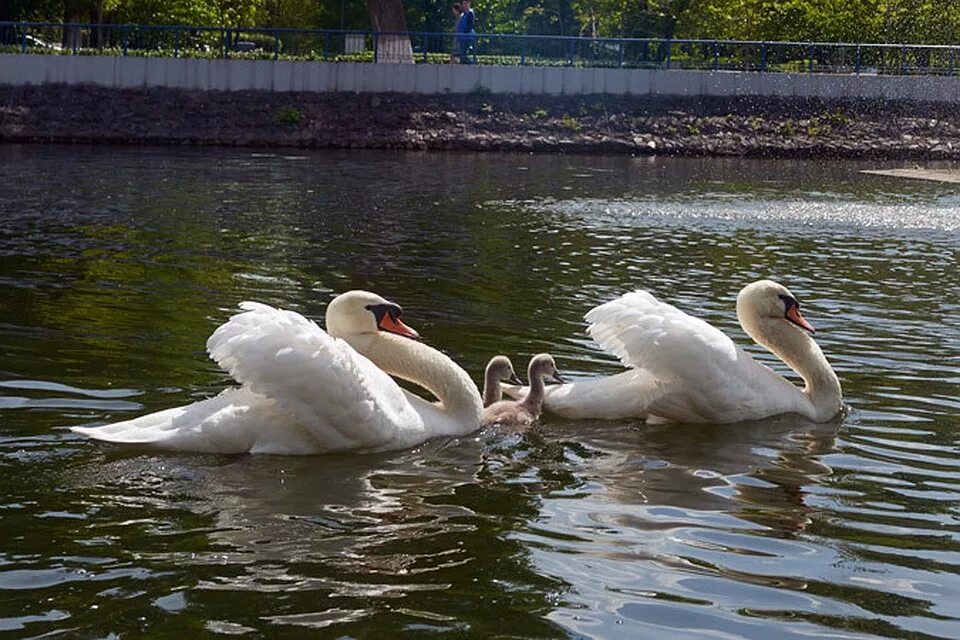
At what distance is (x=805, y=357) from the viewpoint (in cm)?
1071

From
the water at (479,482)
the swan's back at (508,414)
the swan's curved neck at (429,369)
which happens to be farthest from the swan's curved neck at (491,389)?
the swan's curved neck at (429,369)

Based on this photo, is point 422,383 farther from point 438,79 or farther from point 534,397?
point 438,79

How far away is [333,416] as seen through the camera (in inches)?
341

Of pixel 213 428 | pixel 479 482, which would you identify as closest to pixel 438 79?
pixel 213 428

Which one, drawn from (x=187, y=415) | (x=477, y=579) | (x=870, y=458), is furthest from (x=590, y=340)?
(x=477, y=579)

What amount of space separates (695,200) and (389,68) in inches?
625

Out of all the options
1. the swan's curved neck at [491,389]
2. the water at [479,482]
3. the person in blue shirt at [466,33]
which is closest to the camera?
the water at [479,482]

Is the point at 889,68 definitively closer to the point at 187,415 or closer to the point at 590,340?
the point at 590,340

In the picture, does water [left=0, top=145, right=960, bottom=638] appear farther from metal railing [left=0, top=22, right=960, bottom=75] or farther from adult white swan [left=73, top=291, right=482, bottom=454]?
metal railing [left=0, top=22, right=960, bottom=75]

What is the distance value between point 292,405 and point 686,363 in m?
2.53

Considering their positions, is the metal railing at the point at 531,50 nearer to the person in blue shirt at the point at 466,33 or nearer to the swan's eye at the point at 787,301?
the person in blue shirt at the point at 466,33

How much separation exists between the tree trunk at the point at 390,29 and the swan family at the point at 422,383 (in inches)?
1281

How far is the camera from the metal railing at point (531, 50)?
42031 millimetres

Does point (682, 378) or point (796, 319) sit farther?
point (796, 319)
